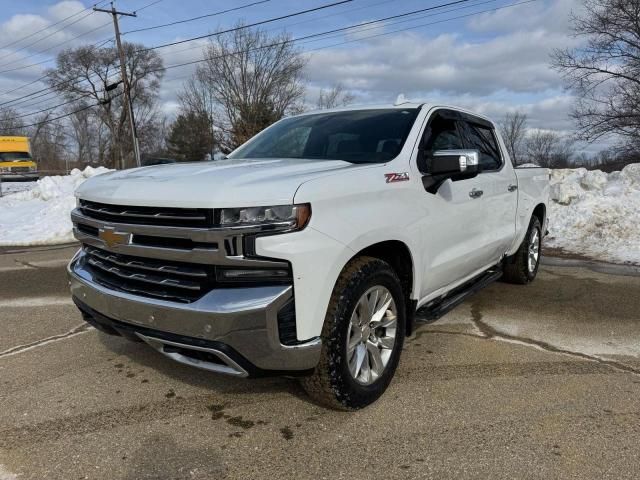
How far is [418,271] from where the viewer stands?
3.56 metres

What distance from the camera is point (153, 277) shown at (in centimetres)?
289

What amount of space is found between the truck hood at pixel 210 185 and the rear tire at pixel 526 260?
11.1ft

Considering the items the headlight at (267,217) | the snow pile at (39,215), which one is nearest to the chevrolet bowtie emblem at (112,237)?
the headlight at (267,217)

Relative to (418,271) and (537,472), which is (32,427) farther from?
(537,472)

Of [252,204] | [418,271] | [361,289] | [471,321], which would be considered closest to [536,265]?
[471,321]

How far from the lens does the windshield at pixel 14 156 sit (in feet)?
111

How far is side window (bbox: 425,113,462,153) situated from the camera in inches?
157

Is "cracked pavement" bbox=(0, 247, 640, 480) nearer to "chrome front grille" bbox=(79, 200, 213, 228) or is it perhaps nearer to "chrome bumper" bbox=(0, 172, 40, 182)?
"chrome front grille" bbox=(79, 200, 213, 228)

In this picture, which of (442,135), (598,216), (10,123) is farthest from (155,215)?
(10,123)

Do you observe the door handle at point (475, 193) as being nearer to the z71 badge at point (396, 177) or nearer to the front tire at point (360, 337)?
the z71 badge at point (396, 177)

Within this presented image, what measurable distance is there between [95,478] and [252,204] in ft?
5.00

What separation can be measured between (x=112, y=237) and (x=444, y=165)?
2107 mm

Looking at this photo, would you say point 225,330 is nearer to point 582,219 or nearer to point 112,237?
point 112,237

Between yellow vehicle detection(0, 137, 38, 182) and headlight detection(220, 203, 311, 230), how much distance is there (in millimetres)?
33988
